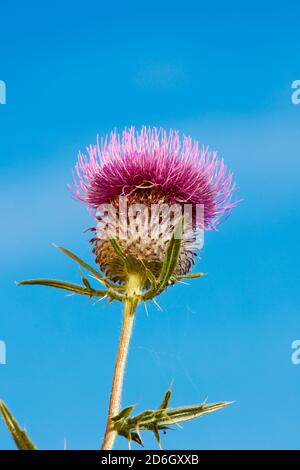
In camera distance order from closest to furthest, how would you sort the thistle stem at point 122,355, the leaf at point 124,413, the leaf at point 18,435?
the leaf at point 18,435 < the leaf at point 124,413 < the thistle stem at point 122,355

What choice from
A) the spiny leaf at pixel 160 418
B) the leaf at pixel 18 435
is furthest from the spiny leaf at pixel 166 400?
the leaf at pixel 18 435

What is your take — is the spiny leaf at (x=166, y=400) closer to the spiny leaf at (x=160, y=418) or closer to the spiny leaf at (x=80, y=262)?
the spiny leaf at (x=160, y=418)

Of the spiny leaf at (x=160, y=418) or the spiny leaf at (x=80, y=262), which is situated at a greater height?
the spiny leaf at (x=80, y=262)

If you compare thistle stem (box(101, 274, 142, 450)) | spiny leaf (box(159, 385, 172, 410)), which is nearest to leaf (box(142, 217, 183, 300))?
thistle stem (box(101, 274, 142, 450))

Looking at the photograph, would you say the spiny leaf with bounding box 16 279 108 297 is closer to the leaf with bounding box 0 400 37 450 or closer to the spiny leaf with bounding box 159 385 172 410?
the spiny leaf with bounding box 159 385 172 410

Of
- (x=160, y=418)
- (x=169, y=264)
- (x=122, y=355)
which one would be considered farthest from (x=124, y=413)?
(x=169, y=264)

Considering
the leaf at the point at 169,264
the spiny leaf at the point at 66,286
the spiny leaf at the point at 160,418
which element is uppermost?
the leaf at the point at 169,264

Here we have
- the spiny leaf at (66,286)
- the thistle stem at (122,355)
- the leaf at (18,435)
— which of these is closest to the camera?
the leaf at (18,435)

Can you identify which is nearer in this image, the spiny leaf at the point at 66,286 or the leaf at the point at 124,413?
the leaf at the point at 124,413
